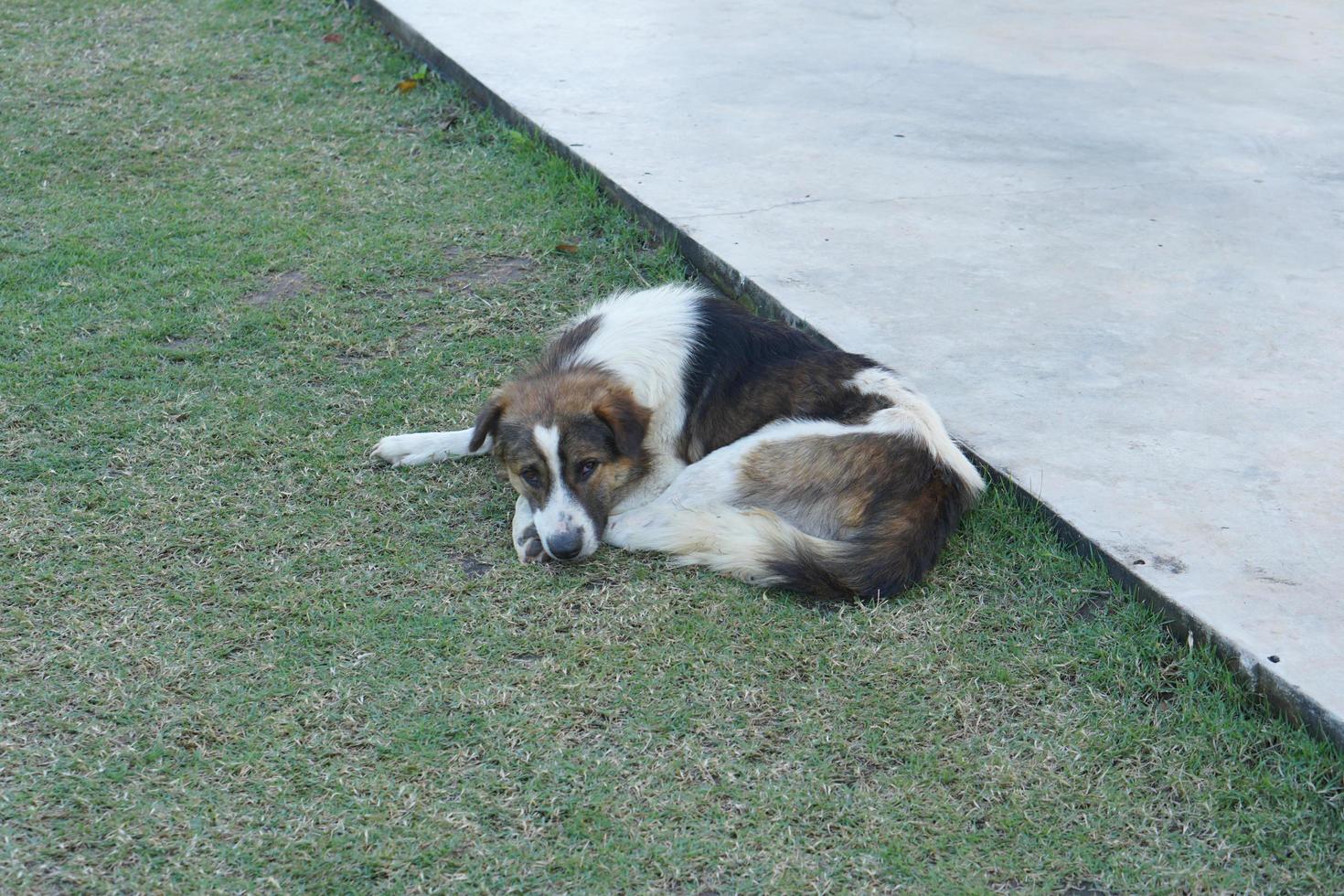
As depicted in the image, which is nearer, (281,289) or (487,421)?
(487,421)

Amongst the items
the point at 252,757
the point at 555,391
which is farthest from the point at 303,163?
the point at 252,757

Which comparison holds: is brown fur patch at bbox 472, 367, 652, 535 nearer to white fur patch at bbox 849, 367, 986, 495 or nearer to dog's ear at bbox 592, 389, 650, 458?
dog's ear at bbox 592, 389, 650, 458

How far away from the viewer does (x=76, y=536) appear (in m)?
Answer: 3.97

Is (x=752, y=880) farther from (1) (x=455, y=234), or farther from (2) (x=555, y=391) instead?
(1) (x=455, y=234)

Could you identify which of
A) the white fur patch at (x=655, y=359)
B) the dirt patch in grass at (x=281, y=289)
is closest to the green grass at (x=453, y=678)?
the dirt patch in grass at (x=281, y=289)

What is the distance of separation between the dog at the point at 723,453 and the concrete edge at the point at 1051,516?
0.97 feet

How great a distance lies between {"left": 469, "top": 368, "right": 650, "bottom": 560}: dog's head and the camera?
402cm

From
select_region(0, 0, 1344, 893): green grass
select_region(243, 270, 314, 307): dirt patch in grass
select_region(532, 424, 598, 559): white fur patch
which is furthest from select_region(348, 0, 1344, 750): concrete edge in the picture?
select_region(243, 270, 314, 307): dirt patch in grass

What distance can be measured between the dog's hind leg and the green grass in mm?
71

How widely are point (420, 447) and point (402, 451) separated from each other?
6cm

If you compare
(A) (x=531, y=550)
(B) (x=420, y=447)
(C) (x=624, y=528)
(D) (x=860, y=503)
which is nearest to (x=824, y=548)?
(D) (x=860, y=503)

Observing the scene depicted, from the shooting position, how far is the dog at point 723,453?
3908 mm

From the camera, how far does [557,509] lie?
4.02m

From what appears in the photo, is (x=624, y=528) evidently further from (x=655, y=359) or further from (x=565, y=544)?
(x=655, y=359)
